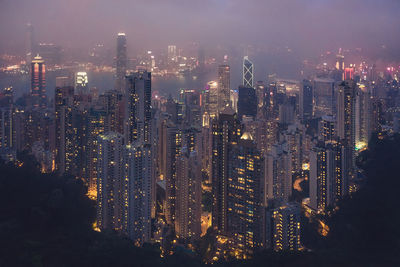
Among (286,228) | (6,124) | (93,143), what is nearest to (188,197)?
(286,228)

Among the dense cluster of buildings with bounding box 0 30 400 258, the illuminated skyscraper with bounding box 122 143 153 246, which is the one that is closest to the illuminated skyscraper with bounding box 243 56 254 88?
the dense cluster of buildings with bounding box 0 30 400 258

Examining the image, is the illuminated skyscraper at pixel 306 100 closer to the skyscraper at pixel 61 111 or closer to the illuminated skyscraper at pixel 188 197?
the skyscraper at pixel 61 111

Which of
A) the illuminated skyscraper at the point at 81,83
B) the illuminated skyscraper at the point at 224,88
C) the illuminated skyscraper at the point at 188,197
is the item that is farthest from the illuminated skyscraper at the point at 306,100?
the illuminated skyscraper at the point at 188,197

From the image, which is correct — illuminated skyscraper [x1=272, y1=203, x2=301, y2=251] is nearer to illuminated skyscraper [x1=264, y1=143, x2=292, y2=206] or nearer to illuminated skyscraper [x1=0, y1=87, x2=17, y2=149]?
illuminated skyscraper [x1=264, y1=143, x2=292, y2=206]

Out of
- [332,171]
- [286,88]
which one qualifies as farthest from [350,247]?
[286,88]

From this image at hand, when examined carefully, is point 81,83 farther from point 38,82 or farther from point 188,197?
point 188,197
